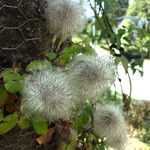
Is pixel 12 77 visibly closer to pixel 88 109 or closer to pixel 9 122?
pixel 9 122

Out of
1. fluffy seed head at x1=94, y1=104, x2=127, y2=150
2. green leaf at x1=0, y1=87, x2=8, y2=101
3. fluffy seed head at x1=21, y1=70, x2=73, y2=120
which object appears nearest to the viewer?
fluffy seed head at x1=21, y1=70, x2=73, y2=120

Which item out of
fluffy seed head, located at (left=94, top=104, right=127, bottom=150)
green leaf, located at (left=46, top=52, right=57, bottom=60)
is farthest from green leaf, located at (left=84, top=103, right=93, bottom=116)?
green leaf, located at (left=46, top=52, right=57, bottom=60)

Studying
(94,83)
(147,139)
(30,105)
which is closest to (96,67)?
(94,83)

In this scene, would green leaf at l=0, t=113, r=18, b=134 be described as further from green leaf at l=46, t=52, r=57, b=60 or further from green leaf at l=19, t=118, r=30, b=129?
green leaf at l=46, t=52, r=57, b=60

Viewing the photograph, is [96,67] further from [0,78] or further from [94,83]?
[0,78]

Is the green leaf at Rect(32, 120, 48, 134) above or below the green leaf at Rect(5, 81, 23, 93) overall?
below
